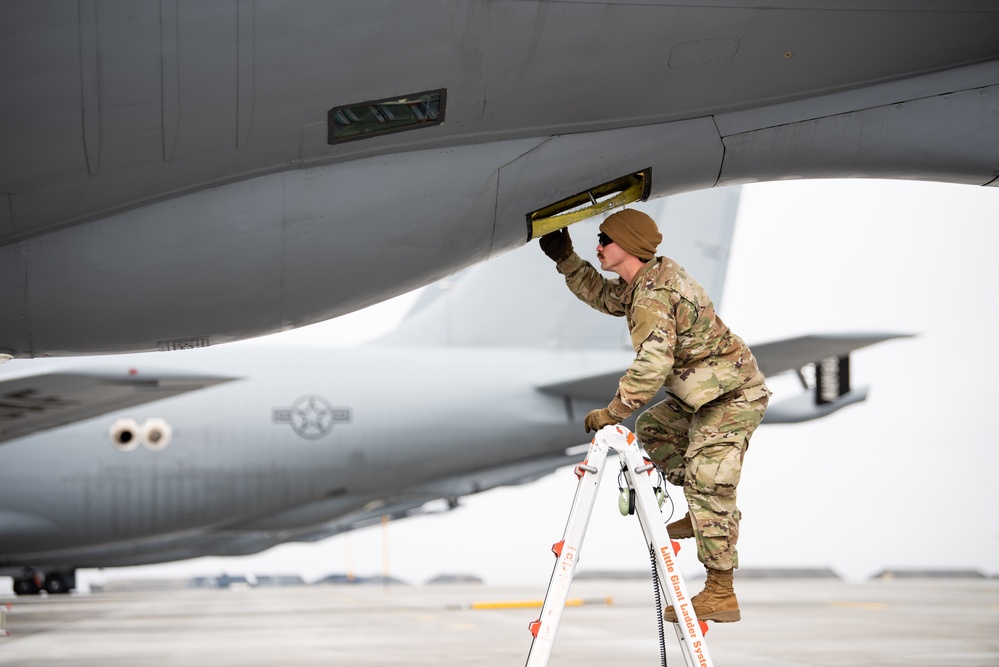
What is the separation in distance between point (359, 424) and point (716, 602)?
1185 centimetres

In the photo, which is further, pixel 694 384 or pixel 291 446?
pixel 291 446

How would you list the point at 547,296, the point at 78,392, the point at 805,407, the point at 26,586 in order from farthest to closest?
the point at 26,586, the point at 547,296, the point at 805,407, the point at 78,392

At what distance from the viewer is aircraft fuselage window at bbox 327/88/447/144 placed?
11.2ft

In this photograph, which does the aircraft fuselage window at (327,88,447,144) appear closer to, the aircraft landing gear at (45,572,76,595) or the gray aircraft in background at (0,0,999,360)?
the gray aircraft in background at (0,0,999,360)

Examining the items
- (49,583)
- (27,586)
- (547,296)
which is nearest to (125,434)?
(547,296)

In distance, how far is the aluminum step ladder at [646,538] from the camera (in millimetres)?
3061

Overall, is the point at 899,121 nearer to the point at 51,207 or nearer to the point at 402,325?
the point at 51,207

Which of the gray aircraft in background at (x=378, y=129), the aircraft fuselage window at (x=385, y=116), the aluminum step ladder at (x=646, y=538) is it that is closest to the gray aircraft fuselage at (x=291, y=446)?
the gray aircraft in background at (x=378, y=129)

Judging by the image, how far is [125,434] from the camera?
1433 centimetres

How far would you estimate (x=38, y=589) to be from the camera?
20.7m

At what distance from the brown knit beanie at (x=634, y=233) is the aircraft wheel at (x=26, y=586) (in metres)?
20.4

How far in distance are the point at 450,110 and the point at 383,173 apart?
1.11 feet

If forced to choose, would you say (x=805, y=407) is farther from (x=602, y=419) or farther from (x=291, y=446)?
(x=602, y=419)

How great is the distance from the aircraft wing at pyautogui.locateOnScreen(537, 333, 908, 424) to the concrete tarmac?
3.20 meters
